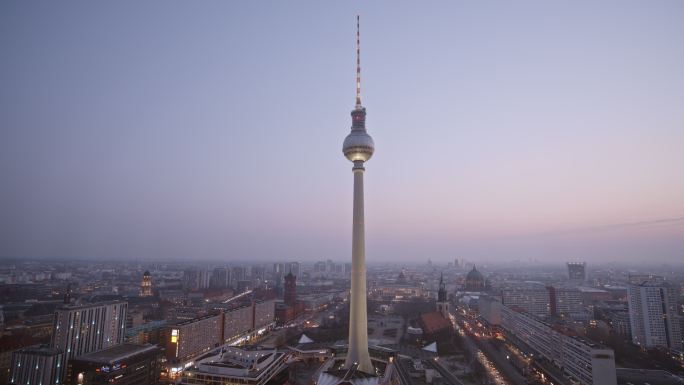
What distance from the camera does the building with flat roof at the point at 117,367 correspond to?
98.6 feet

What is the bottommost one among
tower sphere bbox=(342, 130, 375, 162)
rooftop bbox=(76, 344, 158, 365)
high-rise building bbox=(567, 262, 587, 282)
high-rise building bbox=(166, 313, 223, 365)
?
high-rise building bbox=(166, 313, 223, 365)

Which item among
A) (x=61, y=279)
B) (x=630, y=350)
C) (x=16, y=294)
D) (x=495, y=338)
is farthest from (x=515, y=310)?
(x=61, y=279)

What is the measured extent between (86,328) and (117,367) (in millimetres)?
11414

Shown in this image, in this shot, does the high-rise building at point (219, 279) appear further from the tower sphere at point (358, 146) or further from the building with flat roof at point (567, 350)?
the tower sphere at point (358, 146)

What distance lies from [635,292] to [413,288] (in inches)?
2708

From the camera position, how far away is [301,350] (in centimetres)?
4441

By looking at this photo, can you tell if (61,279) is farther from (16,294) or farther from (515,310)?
(515,310)

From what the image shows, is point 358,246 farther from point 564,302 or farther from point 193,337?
point 564,302

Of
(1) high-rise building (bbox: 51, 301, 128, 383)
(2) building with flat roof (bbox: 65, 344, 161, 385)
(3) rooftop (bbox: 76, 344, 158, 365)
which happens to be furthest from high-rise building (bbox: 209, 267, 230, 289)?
(2) building with flat roof (bbox: 65, 344, 161, 385)

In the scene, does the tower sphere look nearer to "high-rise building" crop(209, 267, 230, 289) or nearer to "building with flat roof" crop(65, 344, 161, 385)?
"building with flat roof" crop(65, 344, 161, 385)

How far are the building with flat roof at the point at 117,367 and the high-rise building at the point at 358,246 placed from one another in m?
17.2

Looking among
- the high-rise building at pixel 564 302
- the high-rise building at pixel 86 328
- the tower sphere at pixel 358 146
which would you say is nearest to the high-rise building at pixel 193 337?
the high-rise building at pixel 86 328

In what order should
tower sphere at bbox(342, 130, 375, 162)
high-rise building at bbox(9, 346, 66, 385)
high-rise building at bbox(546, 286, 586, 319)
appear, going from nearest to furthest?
high-rise building at bbox(9, 346, 66, 385), tower sphere at bbox(342, 130, 375, 162), high-rise building at bbox(546, 286, 586, 319)

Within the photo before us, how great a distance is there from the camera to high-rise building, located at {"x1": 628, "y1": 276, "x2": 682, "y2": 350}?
157ft
